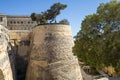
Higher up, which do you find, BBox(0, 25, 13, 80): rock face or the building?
the building

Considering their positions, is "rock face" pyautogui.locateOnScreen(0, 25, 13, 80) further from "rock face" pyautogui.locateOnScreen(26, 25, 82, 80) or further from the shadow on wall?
the shadow on wall

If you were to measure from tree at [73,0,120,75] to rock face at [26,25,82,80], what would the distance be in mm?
5701

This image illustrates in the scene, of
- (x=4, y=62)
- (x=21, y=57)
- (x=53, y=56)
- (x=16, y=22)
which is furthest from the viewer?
(x=16, y=22)

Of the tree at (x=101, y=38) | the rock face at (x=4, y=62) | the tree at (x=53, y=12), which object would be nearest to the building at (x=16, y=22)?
the tree at (x=53, y=12)

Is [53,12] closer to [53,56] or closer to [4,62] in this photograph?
[53,56]

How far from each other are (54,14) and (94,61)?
41.0ft

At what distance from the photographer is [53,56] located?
72.0 feet

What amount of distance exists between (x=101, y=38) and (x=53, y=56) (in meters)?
7.76

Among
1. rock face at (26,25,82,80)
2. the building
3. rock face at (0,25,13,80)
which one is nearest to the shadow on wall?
rock face at (26,25,82,80)

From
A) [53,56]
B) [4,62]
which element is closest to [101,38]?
[53,56]

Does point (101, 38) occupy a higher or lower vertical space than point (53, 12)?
lower

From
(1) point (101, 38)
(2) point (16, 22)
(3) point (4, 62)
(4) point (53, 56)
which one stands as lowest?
(3) point (4, 62)

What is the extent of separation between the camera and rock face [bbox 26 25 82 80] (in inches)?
857

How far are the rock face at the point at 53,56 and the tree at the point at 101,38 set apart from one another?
18.7 ft
